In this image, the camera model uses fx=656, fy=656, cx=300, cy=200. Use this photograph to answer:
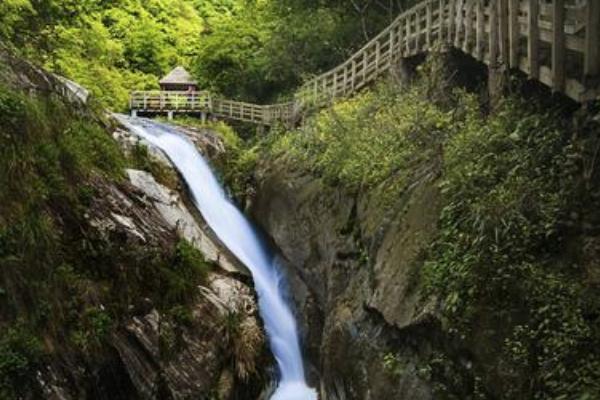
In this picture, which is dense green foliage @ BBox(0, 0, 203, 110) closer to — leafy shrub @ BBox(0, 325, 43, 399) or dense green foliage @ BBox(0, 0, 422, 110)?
dense green foliage @ BBox(0, 0, 422, 110)

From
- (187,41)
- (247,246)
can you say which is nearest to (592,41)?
(247,246)

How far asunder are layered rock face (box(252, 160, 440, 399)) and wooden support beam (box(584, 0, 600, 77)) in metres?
2.64

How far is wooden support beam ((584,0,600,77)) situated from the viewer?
263 inches

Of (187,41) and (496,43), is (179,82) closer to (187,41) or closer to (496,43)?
(187,41)

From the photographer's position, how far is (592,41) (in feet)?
22.0

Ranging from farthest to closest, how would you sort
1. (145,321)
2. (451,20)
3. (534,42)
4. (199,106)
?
(199,106) → (451,20) → (145,321) → (534,42)

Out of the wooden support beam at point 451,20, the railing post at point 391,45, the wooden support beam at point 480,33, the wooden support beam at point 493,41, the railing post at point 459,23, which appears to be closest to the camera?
the wooden support beam at point 493,41

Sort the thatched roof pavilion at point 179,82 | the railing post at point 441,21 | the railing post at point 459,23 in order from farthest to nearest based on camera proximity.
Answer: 1. the thatched roof pavilion at point 179,82
2. the railing post at point 441,21
3. the railing post at point 459,23

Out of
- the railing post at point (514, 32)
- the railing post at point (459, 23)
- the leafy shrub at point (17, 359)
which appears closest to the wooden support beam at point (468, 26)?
the railing post at point (459, 23)

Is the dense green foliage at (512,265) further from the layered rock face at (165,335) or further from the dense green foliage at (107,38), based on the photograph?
the dense green foliage at (107,38)

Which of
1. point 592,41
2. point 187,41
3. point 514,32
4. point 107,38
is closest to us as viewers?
point 592,41

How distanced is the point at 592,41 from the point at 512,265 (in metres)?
2.44

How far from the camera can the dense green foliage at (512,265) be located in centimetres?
579

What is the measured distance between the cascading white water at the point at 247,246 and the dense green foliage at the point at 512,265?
4993mm
